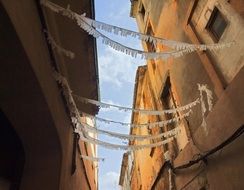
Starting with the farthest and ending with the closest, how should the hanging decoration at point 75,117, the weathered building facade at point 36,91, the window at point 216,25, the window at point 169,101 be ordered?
the window at point 169,101 → the window at point 216,25 → the hanging decoration at point 75,117 → the weathered building facade at point 36,91

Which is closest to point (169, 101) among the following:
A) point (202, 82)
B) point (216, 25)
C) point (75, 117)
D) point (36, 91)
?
point (202, 82)

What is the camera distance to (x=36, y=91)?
14.8 ft

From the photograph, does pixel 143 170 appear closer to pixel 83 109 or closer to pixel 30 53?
pixel 83 109

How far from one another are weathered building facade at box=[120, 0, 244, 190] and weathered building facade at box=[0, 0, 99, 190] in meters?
2.67

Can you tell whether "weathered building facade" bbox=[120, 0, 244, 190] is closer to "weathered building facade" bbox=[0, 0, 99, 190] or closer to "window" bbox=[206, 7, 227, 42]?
"window" bbox=[206, 7, 227, 42]

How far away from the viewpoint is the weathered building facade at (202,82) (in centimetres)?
563

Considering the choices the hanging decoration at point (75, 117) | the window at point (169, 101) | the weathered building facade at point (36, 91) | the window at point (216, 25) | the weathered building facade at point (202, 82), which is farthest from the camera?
the window at point (169, 101)

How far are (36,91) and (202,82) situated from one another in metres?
4.10

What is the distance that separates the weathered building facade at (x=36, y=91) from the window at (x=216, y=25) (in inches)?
109

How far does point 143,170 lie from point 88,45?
10075 millimetres

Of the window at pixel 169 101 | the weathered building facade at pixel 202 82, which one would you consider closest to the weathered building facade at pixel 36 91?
the weathered building facade at pixel 202 82

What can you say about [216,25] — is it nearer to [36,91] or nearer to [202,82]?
[202,82]

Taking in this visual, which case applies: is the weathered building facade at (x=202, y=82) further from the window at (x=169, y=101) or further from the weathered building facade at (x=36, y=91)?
the weathered building facade at (x=36, y=91)

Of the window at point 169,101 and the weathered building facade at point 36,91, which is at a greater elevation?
the window at point 169,101
